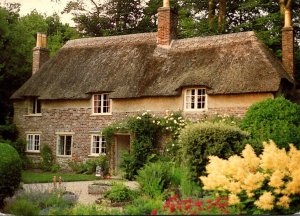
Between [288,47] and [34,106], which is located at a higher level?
[288,47]

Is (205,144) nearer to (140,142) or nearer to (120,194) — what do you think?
(120,194)

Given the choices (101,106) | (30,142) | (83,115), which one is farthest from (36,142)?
(101,106)

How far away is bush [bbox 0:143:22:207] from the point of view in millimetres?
12070

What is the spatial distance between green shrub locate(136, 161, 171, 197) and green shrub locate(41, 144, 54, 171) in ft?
45.3

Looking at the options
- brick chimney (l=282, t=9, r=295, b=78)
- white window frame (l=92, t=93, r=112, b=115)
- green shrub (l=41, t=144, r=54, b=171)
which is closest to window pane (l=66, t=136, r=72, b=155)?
green shrub (l=41, t=144, r=54, b=171)

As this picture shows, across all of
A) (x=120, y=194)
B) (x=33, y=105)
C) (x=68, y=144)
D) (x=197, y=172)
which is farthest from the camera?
(x=33, y=105)

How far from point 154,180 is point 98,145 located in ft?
42.1

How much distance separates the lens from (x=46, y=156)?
2683 cm

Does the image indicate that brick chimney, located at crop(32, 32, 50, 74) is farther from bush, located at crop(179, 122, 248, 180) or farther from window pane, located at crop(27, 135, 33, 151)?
bush, located at crop(179, 122, 248, 180)

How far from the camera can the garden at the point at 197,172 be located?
973 centimetres

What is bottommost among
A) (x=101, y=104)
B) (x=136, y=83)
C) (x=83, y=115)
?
(x=83, y=115)

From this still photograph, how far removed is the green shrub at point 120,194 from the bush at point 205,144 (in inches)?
89.3

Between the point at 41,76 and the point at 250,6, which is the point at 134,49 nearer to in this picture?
the point at 41,76

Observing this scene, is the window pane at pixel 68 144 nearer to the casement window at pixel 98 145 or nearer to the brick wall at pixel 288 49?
the casement window at pixel 98 145
